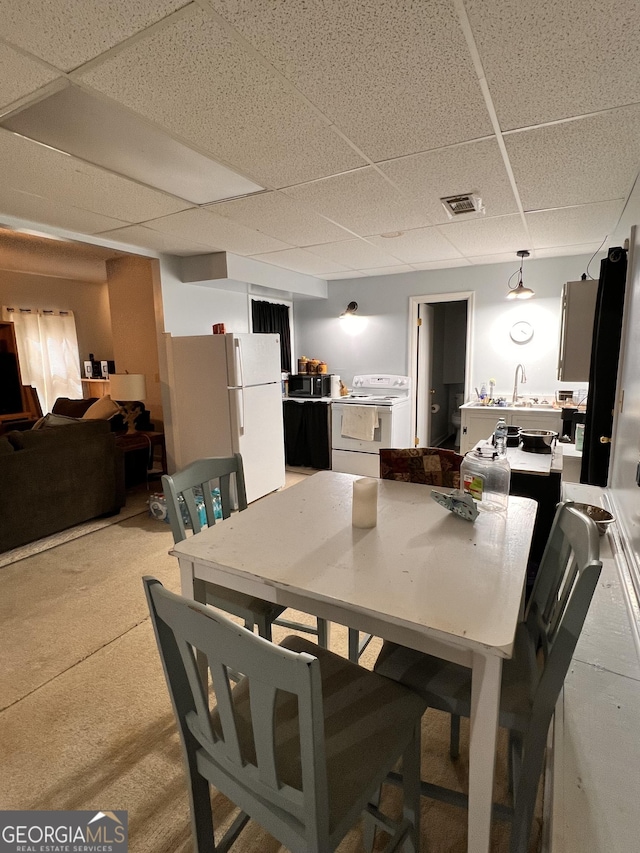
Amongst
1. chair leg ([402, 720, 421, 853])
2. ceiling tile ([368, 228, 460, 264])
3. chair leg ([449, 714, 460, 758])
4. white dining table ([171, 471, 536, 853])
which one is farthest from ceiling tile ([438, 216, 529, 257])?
chair leg ([402, 720, 421, 853])

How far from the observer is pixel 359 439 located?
4.91 meters

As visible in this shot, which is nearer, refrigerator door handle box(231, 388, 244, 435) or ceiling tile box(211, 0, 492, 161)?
ceiling tile box(211, 0, 492, 161)

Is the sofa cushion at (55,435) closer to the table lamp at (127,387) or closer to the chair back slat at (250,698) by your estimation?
the table lamp at (127,387)

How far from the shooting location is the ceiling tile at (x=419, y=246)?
3529 millimetres

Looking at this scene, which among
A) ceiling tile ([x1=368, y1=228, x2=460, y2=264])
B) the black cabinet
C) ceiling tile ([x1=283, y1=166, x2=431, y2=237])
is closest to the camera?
ceiling tile ([x1=283, y1=166, x2=431, y2=237])

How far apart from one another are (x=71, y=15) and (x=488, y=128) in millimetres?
1519

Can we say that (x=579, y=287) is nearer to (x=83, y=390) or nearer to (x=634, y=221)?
(x=634, y=221)

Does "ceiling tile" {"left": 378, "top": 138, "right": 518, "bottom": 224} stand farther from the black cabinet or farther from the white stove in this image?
the black cabinet

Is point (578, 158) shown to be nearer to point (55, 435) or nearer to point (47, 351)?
point (55, 435)

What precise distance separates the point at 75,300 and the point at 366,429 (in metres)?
5.07

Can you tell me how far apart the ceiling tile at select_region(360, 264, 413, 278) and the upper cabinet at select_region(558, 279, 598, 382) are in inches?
87.1

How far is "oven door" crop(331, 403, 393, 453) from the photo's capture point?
4824 millimetres

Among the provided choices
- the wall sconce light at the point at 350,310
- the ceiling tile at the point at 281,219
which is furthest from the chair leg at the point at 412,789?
the wall sconce light at the point at 350,310

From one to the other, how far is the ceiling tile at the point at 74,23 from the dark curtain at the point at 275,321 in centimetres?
390
